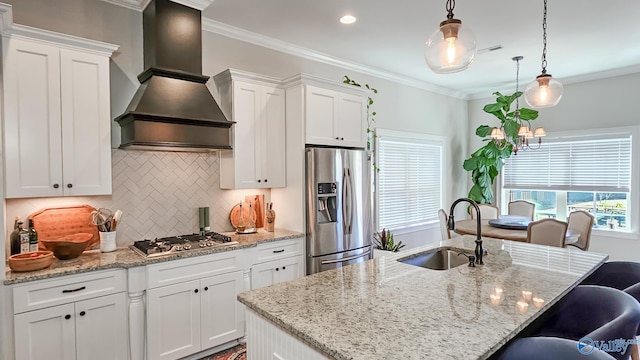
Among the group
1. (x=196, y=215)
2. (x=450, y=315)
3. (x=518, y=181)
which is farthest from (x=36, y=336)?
(x=518, y=181)

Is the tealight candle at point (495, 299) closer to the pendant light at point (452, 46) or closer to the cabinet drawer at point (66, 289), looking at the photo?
the pendant light at point (452, 46)

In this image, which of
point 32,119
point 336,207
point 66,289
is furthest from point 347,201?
point 32,119

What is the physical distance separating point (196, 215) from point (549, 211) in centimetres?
549

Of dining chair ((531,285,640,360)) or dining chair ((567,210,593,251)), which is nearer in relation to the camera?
dining chair ((531,285,640,360))

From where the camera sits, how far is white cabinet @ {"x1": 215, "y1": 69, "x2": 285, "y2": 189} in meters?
3.31

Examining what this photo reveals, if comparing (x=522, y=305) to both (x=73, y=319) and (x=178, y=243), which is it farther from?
(x=73, y=319)

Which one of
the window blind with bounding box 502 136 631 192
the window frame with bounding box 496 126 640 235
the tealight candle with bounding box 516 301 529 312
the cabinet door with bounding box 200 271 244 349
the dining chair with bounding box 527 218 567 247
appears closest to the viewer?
the tealight candle with bounding box 516 301 529 312

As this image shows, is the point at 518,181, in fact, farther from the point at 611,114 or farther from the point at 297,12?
the point at 297,12

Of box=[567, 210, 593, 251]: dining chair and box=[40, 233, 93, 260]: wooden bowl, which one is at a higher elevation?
box=[40, 233, 93, 260]: wooden bowl

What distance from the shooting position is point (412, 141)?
5.60 m

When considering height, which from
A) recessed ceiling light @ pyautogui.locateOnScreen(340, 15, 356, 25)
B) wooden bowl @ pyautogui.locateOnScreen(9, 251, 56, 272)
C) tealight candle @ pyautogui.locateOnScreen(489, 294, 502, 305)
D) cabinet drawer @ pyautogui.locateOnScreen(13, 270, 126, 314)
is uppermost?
recessed ceiling light @ pyautogui.locateOnScreen(340, 15, 356, 25)

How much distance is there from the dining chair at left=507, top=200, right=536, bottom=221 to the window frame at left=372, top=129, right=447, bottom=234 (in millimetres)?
1075

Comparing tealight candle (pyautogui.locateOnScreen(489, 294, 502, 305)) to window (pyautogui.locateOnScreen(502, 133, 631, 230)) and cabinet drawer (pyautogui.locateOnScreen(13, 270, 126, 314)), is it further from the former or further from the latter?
window (pyautogui.locateOnScreen(502, 133, 631, 230))

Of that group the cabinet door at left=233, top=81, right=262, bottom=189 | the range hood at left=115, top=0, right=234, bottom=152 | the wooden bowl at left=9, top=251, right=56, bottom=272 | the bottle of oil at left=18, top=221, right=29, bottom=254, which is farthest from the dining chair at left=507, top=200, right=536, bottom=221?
the bottle of oil at left=18, top=221, right=29, bottom=254
